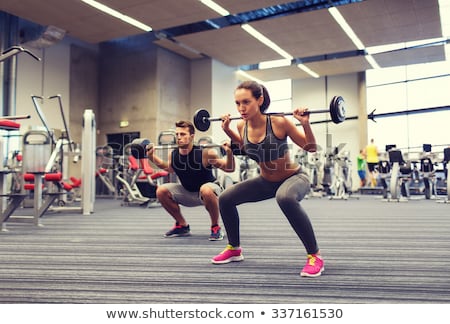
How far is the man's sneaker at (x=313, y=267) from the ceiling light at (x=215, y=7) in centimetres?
649

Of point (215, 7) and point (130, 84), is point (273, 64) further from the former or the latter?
point (215, 7)

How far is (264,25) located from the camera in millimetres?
8484

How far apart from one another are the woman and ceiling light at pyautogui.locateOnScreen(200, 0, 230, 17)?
6.00m

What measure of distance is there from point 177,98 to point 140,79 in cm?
112

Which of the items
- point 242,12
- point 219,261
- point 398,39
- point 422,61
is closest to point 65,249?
point 219,261

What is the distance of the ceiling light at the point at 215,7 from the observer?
7305 mm

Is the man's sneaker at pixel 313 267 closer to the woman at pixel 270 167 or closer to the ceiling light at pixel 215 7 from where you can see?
the woman at pixel 270 167

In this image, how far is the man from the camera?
2.78m

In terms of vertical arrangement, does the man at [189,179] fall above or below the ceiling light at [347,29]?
below

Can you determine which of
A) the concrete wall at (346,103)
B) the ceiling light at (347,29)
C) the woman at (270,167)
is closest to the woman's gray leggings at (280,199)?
the woman at (270,167)

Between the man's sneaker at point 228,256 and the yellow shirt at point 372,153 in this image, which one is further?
the yellow shirt at point 372,153

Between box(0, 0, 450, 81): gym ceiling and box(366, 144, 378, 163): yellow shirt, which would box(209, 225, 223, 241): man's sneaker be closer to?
box(0, 0, 450, 81): gym ceiling

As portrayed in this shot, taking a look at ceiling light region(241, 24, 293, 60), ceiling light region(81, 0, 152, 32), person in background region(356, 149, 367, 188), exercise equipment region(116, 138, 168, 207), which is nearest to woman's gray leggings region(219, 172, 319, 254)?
exercise equipment region(116, 138, 168, 207)

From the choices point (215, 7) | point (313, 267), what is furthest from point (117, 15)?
point (313, 267)
